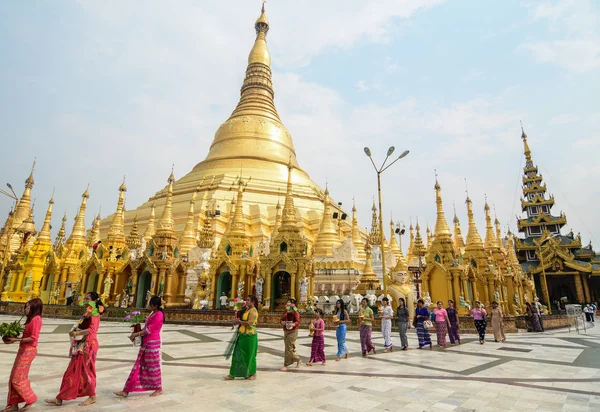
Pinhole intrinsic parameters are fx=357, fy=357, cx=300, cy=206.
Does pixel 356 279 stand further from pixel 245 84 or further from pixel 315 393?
pixel 245 84

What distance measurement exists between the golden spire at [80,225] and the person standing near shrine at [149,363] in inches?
1139

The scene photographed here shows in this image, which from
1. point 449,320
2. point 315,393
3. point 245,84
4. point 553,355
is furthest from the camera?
point 245,84

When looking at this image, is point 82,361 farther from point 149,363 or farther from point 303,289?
point 303,289

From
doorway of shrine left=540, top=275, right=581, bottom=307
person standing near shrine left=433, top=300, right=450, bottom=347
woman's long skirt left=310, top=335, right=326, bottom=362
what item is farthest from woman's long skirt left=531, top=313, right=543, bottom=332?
doorway of shrine left=540, top=275, right=581, bottom=307

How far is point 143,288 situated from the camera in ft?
72.8

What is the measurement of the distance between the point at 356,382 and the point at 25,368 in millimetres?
4775

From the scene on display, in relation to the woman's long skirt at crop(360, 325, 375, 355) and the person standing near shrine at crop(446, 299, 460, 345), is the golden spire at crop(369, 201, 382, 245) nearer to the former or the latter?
the person standing near shrine at crop(446, 299, 460, 345)

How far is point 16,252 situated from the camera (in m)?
31.5

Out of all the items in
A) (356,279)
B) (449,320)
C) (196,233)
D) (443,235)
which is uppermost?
(196,233)

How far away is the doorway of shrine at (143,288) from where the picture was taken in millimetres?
21719

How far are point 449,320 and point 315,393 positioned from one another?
813 centimetres

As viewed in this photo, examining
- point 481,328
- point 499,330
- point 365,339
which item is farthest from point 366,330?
point 499,330

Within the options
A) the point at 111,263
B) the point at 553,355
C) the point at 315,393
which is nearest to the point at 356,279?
the point at 553,355

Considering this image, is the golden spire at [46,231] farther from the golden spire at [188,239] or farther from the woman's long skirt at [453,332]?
the woman's long skirt at [453,332]
